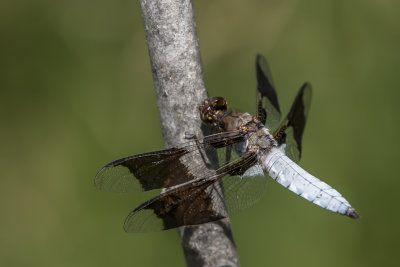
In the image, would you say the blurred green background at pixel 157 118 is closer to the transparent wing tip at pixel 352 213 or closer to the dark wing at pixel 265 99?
the dark wing at pixel 265 99

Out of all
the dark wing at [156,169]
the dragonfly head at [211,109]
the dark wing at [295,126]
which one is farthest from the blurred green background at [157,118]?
the dragonfly head at [211,109]

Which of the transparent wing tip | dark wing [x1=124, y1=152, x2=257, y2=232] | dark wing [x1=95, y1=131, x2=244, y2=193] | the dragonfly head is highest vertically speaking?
the dragonfly head

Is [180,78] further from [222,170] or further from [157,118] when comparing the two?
[157,118]

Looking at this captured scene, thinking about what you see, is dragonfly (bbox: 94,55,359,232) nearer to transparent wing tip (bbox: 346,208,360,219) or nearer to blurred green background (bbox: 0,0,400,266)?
transparent wing tip (bbox: 346,208,360,219)

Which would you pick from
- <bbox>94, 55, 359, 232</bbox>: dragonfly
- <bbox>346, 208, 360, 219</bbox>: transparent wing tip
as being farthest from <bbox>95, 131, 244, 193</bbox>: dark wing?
<bbox>346, 208, 360, 219</bbox>: transparent wing tip

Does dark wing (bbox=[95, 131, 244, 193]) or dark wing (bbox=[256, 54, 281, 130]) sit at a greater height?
dark wing (bbox=[256, 54, 281, 130])

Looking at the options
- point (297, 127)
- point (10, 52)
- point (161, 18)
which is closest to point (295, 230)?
point (297, 127)

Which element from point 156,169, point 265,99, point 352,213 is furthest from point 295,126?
point 156,169
